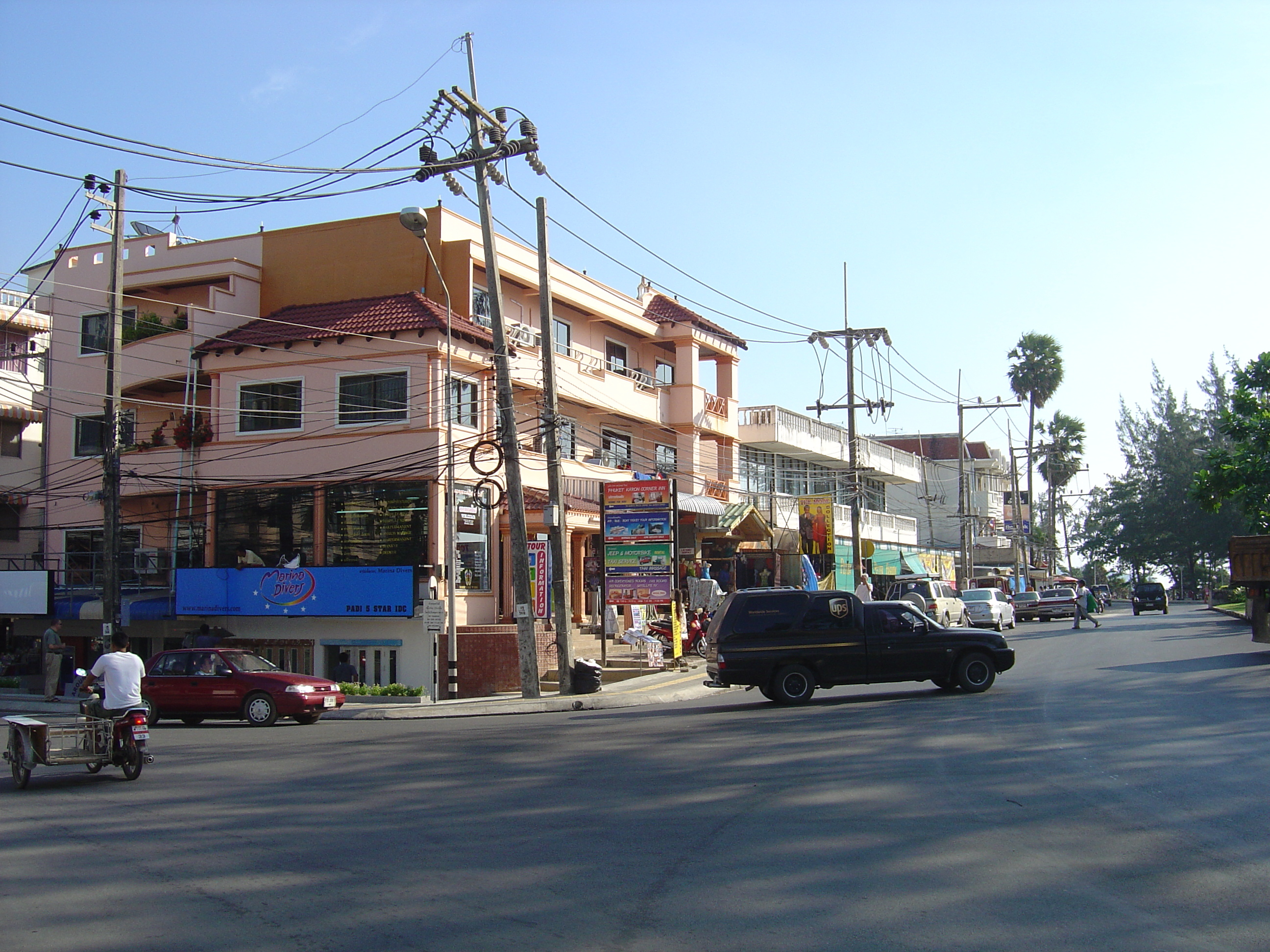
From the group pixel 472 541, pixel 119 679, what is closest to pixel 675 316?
pixel 472 541

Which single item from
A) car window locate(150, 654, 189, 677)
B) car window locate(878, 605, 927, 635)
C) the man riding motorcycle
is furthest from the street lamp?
the man riding motorcycle

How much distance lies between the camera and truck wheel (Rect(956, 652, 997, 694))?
17.9 metres

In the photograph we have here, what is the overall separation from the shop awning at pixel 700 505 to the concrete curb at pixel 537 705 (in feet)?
35.4

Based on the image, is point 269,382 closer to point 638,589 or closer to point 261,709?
point 261,709

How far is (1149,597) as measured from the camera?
173 feet

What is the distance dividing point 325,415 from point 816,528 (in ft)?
60.4

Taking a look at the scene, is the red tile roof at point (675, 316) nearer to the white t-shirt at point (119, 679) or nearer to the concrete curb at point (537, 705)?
the concrete curb at point (537, 705)

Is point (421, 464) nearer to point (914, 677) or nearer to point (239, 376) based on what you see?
point (239, 376)

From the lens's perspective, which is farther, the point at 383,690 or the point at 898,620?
the point at 383,690

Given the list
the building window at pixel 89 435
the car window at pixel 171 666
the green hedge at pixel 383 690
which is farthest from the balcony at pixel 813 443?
the car window at pixel 171 666

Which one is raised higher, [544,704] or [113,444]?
[113,444]

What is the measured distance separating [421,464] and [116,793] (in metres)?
15.9

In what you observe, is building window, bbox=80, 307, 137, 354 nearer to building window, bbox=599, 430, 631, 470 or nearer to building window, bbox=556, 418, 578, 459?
building window, bbox=556, 418, 578, 459

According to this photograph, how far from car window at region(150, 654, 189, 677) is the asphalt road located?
229 inches
